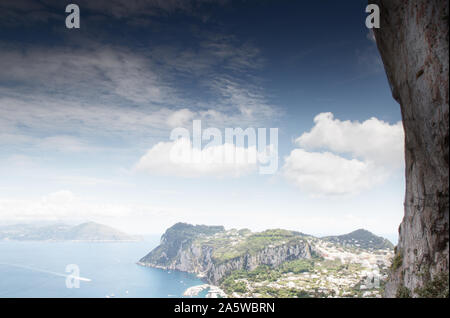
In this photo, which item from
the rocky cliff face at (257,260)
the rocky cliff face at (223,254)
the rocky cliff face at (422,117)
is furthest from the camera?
the rocky cliff face at (223,254)

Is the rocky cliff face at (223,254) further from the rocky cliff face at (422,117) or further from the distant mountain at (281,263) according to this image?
the rocky cliff face at (422,117)

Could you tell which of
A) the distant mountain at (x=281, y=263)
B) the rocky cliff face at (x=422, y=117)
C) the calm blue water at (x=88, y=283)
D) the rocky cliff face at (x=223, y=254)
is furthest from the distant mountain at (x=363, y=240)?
the rocky cliff face at (x=422, y=117)

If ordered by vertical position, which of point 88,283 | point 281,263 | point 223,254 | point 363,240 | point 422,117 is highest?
point 422,117

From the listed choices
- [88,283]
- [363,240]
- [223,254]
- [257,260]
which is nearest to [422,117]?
[88,283]

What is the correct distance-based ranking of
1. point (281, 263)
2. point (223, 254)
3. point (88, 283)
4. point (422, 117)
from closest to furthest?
point (422, 117) < point (88, 283) < point (281, 263) < point (223, 254)

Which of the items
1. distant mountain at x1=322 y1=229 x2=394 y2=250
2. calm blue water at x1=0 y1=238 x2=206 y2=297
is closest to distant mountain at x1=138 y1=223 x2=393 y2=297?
distant mountain at x1=322 y1=229 x2=394 y2=250

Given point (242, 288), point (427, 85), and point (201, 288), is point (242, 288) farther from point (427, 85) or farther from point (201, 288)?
point (427, 85)

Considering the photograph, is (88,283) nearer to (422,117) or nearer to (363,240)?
(422,117)
